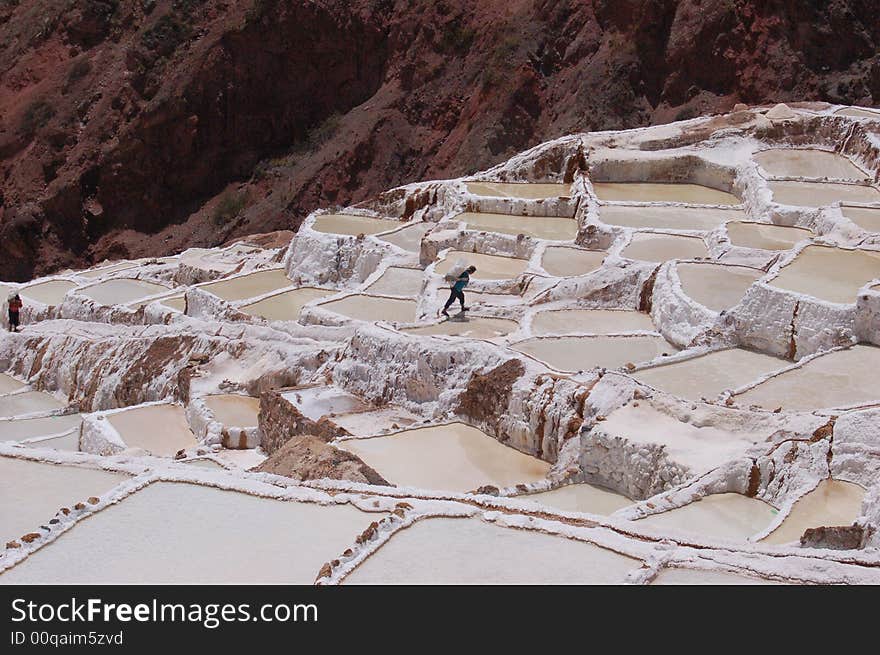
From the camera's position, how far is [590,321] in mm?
14266

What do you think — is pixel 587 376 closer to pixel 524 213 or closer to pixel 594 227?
pixel 594 227

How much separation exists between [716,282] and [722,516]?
19.6ft

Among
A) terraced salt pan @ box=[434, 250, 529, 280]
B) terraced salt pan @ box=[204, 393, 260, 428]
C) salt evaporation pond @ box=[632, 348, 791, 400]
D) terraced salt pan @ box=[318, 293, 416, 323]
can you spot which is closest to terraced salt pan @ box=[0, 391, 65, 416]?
terraced salt pan @ box=[204, 393, 260, 428]

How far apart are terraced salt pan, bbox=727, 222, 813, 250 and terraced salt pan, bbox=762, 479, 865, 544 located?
711cm

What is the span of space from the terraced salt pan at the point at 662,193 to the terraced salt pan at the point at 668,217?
67cm

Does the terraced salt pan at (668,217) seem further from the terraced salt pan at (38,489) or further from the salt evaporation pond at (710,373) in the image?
the terraced salt pan at (38,489)

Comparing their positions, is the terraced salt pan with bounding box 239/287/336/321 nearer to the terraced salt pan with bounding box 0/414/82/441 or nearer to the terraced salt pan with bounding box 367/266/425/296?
the terraced salt pan with bounding box 367/266/425/296

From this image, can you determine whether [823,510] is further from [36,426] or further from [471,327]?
[36,426]

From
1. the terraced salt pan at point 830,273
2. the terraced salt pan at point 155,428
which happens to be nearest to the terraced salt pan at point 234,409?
the terraced salt pan at point 155,428

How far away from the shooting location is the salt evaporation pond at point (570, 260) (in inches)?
636

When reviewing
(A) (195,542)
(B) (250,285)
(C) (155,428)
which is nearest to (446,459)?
(A) (195,542)

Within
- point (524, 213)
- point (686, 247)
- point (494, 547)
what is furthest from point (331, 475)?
point (524, 213)

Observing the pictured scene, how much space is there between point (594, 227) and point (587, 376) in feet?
20.8

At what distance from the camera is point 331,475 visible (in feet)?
30.4
